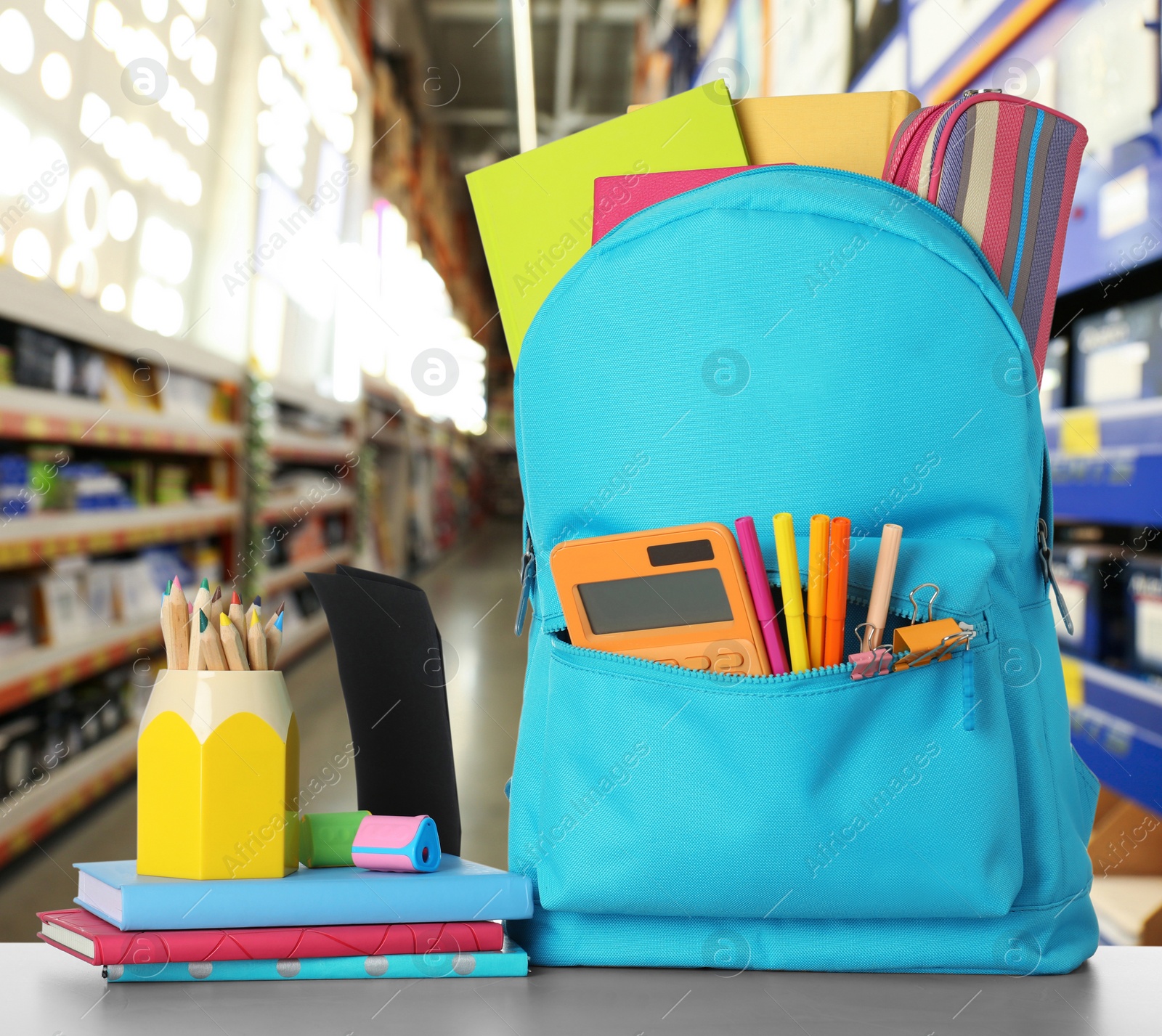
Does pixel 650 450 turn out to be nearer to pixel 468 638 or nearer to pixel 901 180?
pixel 901 180

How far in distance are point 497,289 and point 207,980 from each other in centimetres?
51

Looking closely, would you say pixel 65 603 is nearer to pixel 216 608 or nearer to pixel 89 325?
pixel 89 325

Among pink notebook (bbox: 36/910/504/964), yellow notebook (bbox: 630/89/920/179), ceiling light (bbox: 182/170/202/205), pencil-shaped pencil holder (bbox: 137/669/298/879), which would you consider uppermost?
ceiling light (bbox: 182/170/202/205)

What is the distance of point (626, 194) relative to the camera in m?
0.71

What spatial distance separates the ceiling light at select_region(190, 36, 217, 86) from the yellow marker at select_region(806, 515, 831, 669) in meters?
4.02

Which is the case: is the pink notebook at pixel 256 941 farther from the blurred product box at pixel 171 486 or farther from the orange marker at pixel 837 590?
the blurred product box at pixel 171 486

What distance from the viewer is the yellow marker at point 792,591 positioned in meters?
0.58

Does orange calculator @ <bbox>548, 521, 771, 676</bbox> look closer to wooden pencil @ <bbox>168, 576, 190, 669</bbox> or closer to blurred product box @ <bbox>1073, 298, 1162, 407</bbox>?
wooden pencil @ <bbox>168, 576, 190, 669</bbox>

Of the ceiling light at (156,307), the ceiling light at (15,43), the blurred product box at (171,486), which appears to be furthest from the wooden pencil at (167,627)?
the ceiling light at (156,307)

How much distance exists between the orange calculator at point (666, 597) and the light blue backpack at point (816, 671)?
0.06 ft

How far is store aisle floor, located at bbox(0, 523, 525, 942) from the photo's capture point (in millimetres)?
2045

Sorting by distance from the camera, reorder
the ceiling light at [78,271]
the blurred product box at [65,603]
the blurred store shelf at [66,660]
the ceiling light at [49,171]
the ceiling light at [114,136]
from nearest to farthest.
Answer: the blurred store shelf at [66,660] < the blurred product box at [65,603] < the ceiling light at [49,171] < the ceiling light at [78,271] < the ceiling light at [114,136]

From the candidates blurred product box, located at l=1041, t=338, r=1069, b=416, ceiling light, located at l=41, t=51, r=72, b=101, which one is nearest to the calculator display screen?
blurred product box, located at l=1041, t=338, r=1069, b=416

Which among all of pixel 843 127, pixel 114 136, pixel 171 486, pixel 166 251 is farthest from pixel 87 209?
pixel 843 127
